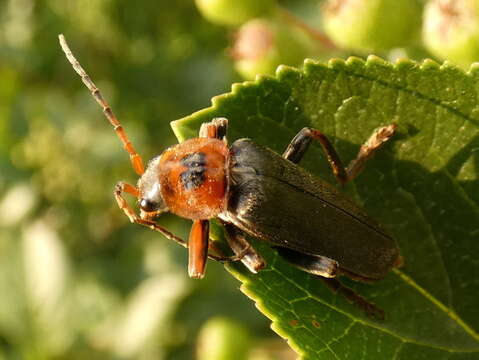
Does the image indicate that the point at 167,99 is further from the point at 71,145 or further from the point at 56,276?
the point at 56,276

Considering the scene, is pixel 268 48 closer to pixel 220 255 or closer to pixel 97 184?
pixel 220 255

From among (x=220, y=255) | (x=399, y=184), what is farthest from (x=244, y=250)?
(x=399, y=184)

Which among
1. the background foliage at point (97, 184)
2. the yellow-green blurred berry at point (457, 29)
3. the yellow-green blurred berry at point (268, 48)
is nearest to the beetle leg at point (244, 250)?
the yellow-green blurred berry at point (268, 48)

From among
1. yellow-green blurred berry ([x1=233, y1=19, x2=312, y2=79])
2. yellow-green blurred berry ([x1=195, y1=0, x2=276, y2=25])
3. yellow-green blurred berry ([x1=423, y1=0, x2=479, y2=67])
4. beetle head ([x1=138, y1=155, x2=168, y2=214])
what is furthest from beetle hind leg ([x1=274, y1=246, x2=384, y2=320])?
yellow-green blurred berry ([x1=195, y1=0, x2=276, y2=25])

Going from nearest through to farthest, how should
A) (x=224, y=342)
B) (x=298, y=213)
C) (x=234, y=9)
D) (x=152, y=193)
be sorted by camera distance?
(x=298, y=213) < (x=152, y=193) < (x=234, y=9) < (x=224, y=342)

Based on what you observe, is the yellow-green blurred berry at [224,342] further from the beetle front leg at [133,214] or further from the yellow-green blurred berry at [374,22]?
the yellow-green blurred berry at [374,22]

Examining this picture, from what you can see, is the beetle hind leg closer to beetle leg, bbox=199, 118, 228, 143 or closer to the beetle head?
beetle leg, bbox=199, 118, 228, 143
